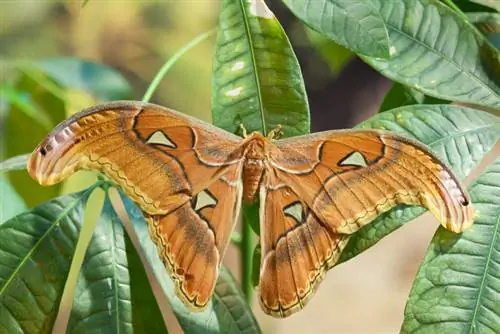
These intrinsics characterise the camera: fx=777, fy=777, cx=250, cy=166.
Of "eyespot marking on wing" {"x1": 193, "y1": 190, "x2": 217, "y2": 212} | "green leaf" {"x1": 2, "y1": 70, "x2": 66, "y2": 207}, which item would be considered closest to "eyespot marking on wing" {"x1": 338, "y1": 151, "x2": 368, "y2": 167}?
"eyespot marking on wing" {"x1": 193, "y1": 190, "x2": 217, "y2": 212}

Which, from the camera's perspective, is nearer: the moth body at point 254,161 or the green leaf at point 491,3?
the moth body at point 254,161

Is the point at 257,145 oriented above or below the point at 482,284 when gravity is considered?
above

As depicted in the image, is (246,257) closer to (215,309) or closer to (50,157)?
(215,309)

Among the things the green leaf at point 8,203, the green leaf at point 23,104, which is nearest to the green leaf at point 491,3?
the green leaf at point 8,203

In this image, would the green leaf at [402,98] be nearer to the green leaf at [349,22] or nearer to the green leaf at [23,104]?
the green leaf at [349,22]

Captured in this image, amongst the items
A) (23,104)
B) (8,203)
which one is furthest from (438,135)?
(23,104)

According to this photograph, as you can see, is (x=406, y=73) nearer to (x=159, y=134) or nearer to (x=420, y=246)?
(x=159, y=134)

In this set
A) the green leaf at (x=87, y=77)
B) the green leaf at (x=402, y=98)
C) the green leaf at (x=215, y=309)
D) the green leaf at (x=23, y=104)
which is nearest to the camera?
the green leaf at (x=215, y=309)
